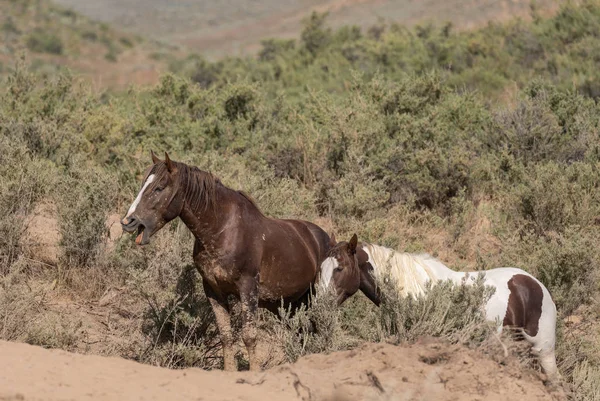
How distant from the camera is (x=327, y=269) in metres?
7.69

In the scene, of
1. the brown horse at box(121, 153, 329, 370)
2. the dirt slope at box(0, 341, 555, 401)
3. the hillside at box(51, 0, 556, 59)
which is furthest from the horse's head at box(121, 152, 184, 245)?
the hillside at box(51, 0, 556, 59)

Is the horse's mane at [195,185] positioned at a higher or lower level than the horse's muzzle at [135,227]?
higher

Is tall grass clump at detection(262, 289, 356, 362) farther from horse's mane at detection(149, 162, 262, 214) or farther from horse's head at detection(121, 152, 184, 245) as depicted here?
horse's head at detection(121, 152, 184, 245)

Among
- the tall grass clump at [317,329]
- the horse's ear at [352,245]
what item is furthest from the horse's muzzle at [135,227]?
the horse's ear at [352,245]

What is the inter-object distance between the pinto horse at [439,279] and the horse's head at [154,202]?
1.51 m

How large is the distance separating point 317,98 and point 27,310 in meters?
9.04

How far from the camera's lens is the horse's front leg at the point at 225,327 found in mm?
7391

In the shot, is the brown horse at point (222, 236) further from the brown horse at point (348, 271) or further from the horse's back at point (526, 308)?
the horse's back at point (526, 308)

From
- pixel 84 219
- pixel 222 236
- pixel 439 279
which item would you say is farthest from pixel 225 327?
pixel 84 219

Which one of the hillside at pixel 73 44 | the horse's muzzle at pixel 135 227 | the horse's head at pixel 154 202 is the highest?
the horse's head at pixel 154 202

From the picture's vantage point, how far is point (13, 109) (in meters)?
15.6

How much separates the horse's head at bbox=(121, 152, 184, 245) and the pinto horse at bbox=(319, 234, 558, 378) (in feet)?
4.97

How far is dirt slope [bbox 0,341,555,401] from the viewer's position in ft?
17.9

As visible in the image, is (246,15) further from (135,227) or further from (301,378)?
(301,378)
